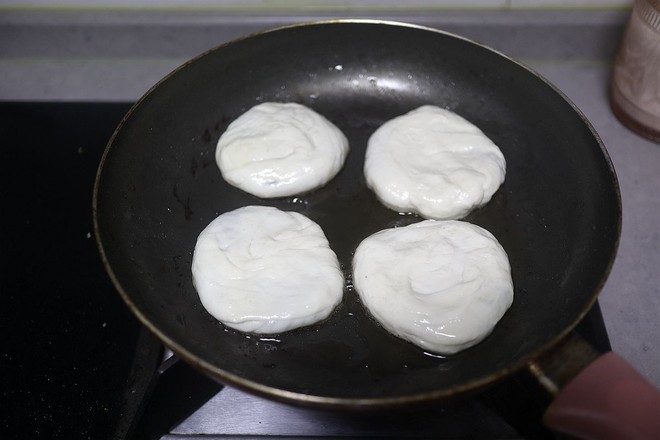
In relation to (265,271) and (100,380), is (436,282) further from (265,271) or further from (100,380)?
(100,380)

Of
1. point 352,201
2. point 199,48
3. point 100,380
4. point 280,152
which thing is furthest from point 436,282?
point 199,48

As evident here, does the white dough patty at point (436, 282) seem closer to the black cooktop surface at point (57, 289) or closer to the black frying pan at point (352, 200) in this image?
the black frying pan at point (352, 200)

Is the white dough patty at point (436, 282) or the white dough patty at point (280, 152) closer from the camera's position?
the white dough patty at point (436, 282)

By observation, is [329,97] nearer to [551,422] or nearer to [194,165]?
[194,165]

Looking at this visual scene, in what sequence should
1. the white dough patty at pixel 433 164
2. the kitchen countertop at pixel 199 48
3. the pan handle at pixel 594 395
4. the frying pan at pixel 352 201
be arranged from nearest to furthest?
the pan handle at pixel 594 395
the frying pan at pixel 352 201
the white dough patty at pixel 433 164
the kitchen countertop at pixel 199 48

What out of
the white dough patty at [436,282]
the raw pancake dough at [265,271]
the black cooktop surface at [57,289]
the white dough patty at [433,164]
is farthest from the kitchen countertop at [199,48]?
the raw pancake dough at [265,271]

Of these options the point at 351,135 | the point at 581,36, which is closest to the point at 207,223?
the point at 351,135

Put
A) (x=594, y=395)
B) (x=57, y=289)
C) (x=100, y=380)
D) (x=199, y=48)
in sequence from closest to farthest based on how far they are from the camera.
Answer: (x=594, y=395)
(x=100, y=380)
(x=57, y=289)
(x=199, y=48)

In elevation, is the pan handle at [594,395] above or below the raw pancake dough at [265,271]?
above
